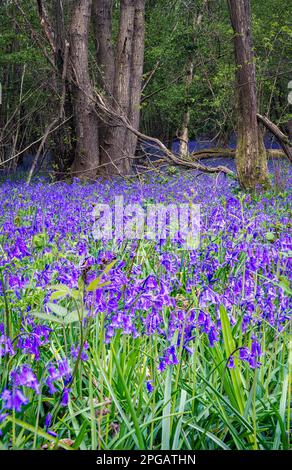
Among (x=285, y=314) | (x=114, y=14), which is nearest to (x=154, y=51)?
(x=114, y=14)

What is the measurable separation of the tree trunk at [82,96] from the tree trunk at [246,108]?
13.8 ft

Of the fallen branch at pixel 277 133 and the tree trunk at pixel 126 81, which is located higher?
the tree trunk at pixel 126 81

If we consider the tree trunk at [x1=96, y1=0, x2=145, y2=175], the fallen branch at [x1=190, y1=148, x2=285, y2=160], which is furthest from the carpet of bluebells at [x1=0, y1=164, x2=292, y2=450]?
the fallen branch at [x1=190, y1=148, x2=285, y2=160]

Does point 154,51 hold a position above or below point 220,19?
below

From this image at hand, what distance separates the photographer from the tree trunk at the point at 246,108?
343 inches

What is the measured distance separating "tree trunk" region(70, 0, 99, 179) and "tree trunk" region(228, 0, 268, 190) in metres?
4.20

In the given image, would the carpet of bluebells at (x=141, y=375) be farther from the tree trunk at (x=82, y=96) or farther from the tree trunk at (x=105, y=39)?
the tree trunk at (x=105, y=39)

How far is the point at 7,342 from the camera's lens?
5.89 ft

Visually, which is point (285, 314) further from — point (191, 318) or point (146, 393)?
point (146, 393)

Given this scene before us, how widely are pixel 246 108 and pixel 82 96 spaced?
521 centimetres

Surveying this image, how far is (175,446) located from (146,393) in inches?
16.0

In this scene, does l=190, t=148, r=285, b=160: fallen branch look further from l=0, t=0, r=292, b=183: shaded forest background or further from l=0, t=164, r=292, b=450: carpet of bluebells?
l=0, t=164, r=292, b=450: carpet of bluebells

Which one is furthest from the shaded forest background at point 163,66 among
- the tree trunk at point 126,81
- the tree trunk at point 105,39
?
the tree trunk at point 126,81
